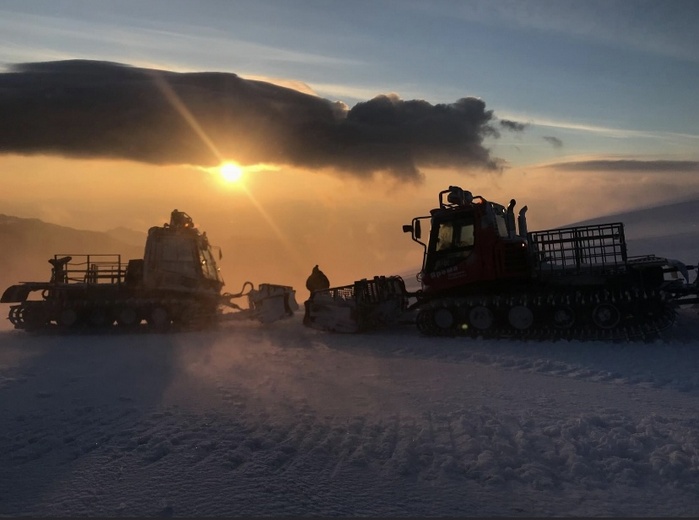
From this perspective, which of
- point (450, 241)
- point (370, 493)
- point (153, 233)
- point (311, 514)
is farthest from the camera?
point (153, 233)

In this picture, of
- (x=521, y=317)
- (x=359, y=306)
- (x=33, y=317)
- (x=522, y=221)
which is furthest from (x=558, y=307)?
(x=33, y=317)

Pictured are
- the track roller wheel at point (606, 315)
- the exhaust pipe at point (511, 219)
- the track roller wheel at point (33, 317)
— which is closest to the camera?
the track roller wheel at point (606, 315)

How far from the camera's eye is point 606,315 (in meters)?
13.3

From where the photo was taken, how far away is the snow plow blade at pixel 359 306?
16234mm

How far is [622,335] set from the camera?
42.8ft

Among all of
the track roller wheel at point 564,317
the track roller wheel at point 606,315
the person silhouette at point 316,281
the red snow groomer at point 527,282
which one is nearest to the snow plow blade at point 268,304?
the person silhouette at point 316,281

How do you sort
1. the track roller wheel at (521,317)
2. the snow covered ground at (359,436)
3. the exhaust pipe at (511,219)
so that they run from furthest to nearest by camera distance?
the exhaust pipe at (511,219)
the track roller wheel at (521,317)
the snow covered ground at (359,436)

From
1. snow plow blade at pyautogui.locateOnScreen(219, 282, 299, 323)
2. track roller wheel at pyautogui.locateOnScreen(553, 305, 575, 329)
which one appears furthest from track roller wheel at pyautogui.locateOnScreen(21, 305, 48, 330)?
track roller wheel at pyautogui.locateOnScreen(553, 305, 575, 329)

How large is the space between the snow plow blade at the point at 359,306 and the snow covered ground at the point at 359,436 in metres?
4.61

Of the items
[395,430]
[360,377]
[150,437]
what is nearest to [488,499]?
[395,430]

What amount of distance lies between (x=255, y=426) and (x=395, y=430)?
1.55m

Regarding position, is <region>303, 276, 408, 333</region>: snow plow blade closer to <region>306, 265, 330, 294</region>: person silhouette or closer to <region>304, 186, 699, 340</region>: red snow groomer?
<region>304, 186, 699, 340</region>: red snow groomer

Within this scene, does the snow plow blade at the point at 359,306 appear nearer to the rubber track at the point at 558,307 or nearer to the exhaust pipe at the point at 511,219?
the rubber track at the point at 558,307

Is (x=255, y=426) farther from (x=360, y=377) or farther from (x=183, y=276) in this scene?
(x=183, y=276)
